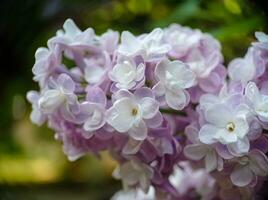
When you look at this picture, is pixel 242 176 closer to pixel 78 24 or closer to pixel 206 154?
pixel 206 154

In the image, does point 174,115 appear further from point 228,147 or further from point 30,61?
point 30,61

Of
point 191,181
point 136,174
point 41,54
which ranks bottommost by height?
point 191,181

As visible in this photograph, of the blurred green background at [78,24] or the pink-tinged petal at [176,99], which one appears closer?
the pink-tinged petal at [176,99]

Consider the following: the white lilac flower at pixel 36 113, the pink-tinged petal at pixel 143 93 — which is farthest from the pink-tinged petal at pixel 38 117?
the pink-tinged petal at pixel 143 93

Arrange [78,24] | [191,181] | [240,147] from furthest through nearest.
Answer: [78,24], [191,181], [240,147]

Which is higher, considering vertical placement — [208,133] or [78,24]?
[208,133]

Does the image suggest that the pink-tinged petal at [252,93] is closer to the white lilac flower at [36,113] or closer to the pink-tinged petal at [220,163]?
the pink-tinged petal at [220,163]

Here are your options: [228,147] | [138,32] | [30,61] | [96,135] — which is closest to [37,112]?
[96,135]

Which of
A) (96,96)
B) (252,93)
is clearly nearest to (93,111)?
(96,96)
